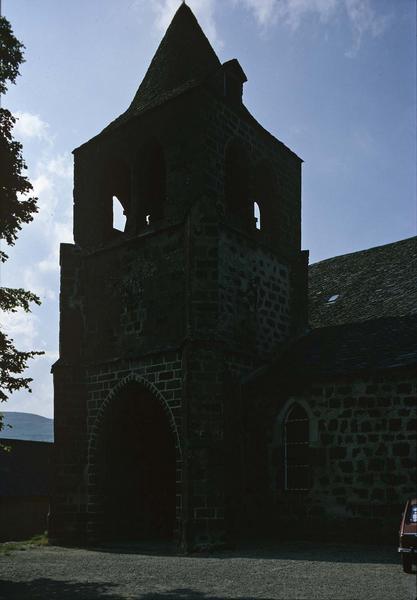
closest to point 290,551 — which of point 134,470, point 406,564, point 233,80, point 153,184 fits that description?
point 406,564

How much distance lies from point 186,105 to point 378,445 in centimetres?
865

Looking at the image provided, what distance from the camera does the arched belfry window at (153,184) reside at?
Answer: 17531 millimetres

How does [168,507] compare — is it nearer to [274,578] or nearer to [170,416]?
[170,416]

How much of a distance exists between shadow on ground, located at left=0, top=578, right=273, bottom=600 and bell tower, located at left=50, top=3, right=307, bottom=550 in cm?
452

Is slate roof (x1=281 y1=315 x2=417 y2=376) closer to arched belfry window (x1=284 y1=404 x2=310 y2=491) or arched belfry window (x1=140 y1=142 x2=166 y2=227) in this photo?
arched belfry window (x1=284 y1=404 x2=310 y2=491)

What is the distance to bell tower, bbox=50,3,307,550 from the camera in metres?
14.8

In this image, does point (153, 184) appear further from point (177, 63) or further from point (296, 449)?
point (296, 449)

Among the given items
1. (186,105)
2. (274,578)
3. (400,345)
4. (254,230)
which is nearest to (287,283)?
(254,230)

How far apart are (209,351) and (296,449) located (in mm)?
3036

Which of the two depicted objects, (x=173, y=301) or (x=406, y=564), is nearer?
(x=406, y=564)

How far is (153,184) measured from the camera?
1839cm

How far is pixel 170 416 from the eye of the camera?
48.9ft

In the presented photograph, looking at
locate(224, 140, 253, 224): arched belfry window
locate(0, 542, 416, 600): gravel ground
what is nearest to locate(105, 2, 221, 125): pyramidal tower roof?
locate(224, 140, 253, 224): arched belfry window

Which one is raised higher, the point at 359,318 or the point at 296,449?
the point at 359,318
